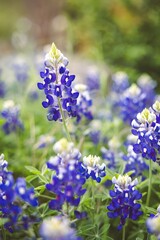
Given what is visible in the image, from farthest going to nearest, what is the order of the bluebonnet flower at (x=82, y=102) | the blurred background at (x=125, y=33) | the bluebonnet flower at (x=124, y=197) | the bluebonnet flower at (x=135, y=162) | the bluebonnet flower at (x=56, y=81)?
the blurred background at (x=125, y=33), the bluebonnet flower at (x=82, y=102), the bluebonnet flower at (x=135, y=162), the bluebonnet flower at (x=56, y=81), the bluebonnet flower at (x=124, y=197)

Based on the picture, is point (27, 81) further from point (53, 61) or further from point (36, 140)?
point (53, 61)

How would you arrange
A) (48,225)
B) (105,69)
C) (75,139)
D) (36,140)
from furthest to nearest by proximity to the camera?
1. (105,69)
2. (36,140)
3. (75,139)
4. (48,225)

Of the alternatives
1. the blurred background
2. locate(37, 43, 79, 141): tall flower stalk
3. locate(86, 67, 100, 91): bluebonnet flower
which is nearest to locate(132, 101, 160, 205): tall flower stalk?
locate(37, 43, 79, 141): tall flower stalk

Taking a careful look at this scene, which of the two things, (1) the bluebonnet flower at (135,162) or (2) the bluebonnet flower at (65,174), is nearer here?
(2) the bluebonnet flower at (65,174)

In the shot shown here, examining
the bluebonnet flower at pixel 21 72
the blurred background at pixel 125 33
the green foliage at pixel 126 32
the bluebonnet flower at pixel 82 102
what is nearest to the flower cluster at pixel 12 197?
the bluebonnet flower at pixel 82 102

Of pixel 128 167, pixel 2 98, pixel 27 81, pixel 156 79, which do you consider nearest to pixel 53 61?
pixel 128 167

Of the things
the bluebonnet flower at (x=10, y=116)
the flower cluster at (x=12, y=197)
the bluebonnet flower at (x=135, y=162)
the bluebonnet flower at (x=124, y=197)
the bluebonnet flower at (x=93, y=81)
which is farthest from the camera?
the bluebonnet flower at (x=93, y=81)

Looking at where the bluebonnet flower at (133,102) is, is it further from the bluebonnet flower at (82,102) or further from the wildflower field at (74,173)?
the bluebonnet flower at (82,102)

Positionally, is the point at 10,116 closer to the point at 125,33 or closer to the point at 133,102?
the point at 133,102
